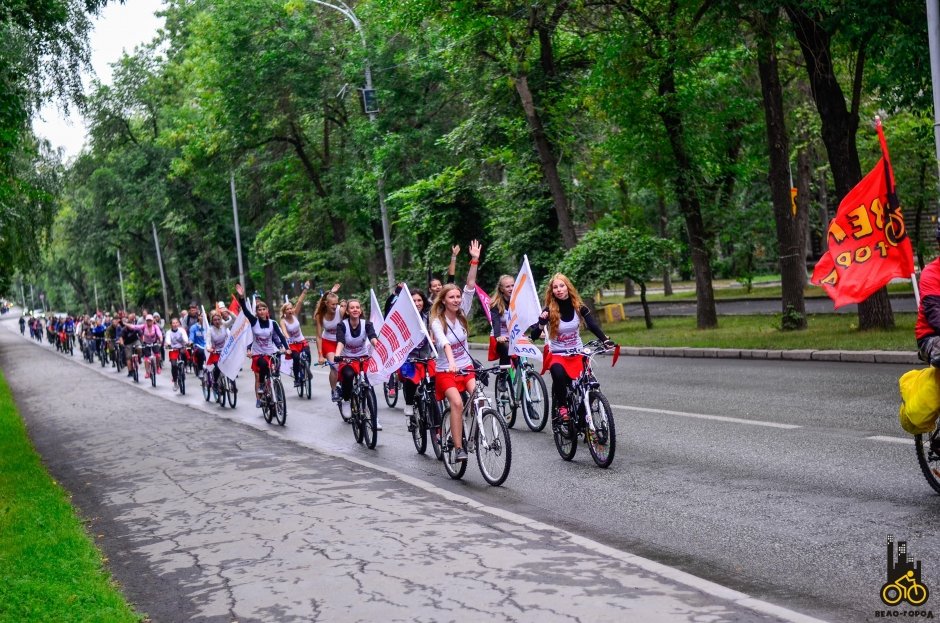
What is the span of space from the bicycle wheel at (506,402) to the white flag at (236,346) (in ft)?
17.6

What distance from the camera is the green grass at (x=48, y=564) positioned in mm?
6543

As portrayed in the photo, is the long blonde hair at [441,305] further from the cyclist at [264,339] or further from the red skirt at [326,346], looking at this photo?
the cyclist at [264,339]

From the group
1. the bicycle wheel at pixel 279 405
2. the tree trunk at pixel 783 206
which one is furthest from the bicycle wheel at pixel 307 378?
the tree trunk at pixel 783 206

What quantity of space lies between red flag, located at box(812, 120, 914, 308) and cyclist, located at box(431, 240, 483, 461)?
433cm

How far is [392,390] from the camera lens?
17.5m

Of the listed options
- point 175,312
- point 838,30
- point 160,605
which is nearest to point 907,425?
point 160,605

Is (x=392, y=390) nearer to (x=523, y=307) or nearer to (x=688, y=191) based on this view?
(x=523, y=307)

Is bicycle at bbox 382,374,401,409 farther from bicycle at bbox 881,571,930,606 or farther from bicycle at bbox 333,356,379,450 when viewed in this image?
bicycle at bbox 881,571,930,606

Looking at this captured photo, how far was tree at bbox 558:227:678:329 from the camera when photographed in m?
29.0

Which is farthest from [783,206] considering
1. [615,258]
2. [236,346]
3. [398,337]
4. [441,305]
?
[441,305]

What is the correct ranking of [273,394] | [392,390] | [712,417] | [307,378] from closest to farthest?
[712,417] < [273,394] < [392,390] < [307,378]

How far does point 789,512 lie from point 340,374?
7625 mm

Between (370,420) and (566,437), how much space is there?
323 centimetres

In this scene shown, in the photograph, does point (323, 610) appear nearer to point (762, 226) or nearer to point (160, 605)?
point (160, 605)
